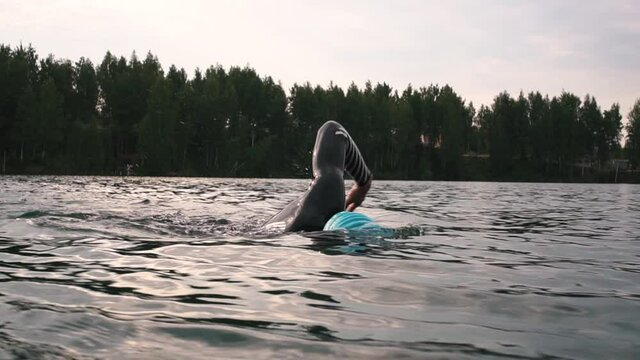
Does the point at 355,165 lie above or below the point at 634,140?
below

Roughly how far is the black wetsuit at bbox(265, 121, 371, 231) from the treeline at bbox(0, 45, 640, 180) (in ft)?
214

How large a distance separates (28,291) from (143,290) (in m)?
0.87

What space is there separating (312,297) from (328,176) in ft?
10.5

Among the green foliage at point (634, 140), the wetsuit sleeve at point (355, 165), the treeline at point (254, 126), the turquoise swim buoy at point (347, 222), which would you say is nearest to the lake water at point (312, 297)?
the turquoise swim buoy at point (347, 222)

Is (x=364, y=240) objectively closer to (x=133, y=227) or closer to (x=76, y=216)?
(x=133, y=227)

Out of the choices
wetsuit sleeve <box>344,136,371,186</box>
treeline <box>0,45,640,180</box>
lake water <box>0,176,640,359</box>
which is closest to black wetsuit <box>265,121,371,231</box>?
wetsuit sleeve <box>344,136,371,186</box>

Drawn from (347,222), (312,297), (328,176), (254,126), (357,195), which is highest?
(254,126)

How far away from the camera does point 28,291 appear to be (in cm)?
439

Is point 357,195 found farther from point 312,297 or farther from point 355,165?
point 312,297

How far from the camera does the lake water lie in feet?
10.2

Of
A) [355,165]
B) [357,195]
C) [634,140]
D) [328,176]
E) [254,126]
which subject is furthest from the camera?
[634,140]

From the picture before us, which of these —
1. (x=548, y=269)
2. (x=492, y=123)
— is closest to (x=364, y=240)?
(x=548, y=269)

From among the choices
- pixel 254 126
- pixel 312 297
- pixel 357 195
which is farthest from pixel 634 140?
pixel 312 297

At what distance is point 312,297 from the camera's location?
170 inches
